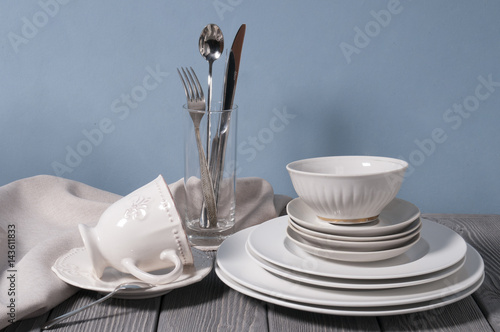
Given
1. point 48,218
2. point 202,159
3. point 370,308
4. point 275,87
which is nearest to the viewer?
point 370,308

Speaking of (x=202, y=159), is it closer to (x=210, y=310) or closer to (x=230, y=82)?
(x=230, y=82)

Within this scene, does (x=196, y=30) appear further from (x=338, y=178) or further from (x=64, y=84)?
(x=338, y=178)

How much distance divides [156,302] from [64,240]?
0.75 feet

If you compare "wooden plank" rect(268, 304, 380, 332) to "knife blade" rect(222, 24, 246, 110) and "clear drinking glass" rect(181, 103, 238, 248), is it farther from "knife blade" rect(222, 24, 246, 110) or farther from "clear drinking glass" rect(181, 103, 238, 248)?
"knife blade" rect(222, 24, 246, 110)

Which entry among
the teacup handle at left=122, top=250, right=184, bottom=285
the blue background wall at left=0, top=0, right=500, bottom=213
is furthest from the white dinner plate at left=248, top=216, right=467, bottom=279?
the blue background wall at left=0, top=0, right=500, bottom=213

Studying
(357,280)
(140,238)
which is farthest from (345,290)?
(140,238)

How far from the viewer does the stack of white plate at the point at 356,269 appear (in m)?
0.60

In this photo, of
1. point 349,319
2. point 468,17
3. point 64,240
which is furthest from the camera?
point 468,17

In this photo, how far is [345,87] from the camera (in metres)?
1.23

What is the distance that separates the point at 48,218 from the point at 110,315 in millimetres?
421

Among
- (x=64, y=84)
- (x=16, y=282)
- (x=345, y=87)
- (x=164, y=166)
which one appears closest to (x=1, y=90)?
(x=64, y=84)

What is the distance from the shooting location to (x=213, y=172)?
91 cm

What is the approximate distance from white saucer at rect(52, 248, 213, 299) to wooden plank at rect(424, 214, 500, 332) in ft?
1.19

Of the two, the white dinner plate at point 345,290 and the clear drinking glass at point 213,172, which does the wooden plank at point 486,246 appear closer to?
the white dinner plate at point 345,290
